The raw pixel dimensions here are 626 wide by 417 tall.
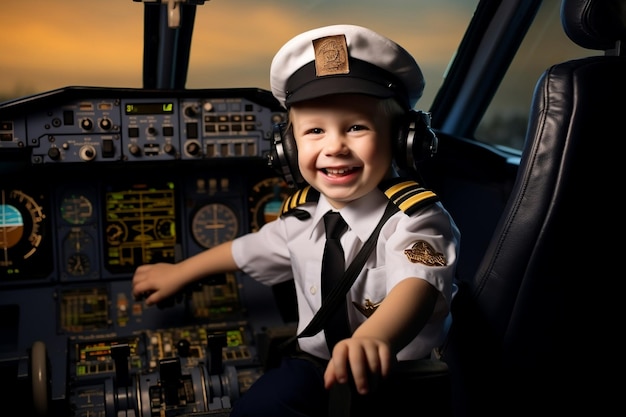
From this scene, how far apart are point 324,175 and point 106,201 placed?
1241 mm

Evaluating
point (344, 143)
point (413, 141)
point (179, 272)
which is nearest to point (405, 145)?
point (413, 141)

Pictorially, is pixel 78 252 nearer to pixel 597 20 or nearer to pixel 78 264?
pixel 78 264

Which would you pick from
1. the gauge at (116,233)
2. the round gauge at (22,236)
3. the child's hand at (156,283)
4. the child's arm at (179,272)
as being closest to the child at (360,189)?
the child's arm at (179,272)

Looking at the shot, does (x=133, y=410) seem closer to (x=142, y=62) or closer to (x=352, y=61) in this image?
(x=352, y=61)

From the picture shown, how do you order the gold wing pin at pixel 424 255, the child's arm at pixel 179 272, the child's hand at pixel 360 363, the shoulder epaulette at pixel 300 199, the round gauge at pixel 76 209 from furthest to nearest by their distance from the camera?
the round gauge at pixel 76 209 < the child's arm at pixel 179 272 < the shoulder epaulette at pixel 300 199 < the gold wing pin at pixel 424 255 < the child's hand at pixel 360 363

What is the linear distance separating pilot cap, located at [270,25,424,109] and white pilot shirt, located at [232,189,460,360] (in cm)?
26

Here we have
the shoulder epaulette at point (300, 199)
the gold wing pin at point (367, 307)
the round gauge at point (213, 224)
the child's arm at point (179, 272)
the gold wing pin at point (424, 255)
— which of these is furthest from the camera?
the round gauge at point (213, 224)

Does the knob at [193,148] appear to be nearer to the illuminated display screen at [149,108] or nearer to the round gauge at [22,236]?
the illuminated display screen at [149,108]

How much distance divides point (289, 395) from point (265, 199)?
1216 mm

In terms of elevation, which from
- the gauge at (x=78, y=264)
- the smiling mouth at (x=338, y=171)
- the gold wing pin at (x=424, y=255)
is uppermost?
the smiling mouth at (x=338, y=171)

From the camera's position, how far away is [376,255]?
1.62 metres

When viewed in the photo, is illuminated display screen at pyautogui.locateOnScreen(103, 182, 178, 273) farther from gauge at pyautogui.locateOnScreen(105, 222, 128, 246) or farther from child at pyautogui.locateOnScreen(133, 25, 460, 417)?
child at pyautogui.locateOnScreen(133, 25, 460, 417)

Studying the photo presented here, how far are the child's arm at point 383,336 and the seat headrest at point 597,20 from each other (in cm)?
62

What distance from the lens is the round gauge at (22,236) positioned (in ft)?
8.13
